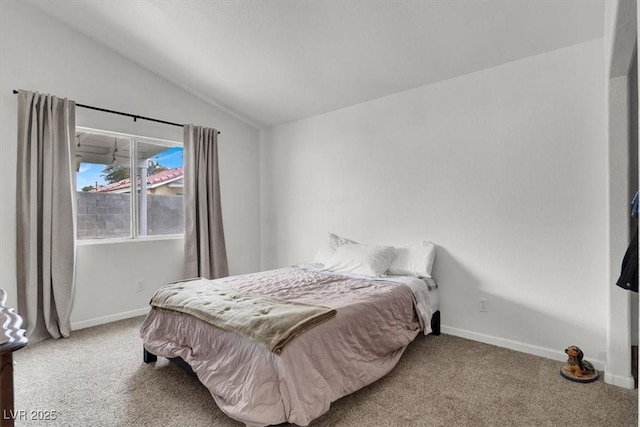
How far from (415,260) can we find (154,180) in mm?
3083

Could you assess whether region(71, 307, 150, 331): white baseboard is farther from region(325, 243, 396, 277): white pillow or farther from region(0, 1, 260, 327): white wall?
region(325, 243, 396, 277): white pillow

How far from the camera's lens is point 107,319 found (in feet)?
11.8

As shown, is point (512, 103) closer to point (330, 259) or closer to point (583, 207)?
point (583, 207)

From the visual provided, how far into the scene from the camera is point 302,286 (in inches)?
109

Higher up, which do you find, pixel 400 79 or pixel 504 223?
pixel 400 79

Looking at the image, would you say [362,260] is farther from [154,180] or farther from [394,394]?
[154,180]

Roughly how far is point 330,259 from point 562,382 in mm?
2080

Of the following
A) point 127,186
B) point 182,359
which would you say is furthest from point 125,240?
point 182,359

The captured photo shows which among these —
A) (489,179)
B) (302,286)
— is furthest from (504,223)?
(302,286)

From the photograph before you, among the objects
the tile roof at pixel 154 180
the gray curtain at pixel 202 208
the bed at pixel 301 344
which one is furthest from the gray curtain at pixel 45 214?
the bed at pixel 301 344

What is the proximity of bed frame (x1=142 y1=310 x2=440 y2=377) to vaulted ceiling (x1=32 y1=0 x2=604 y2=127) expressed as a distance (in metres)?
2.21

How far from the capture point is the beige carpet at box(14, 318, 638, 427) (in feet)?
6.10

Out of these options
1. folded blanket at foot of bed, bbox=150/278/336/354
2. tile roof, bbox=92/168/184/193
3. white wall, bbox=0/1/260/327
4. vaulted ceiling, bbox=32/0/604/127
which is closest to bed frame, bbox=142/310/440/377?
folded blanket at foot of bed, bbox=150/278/336/354

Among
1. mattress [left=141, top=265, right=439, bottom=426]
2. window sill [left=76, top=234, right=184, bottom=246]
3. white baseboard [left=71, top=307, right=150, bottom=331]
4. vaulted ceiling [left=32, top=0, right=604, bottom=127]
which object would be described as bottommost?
white baseboard [left=71, top=307, right=150, bottom=331]
